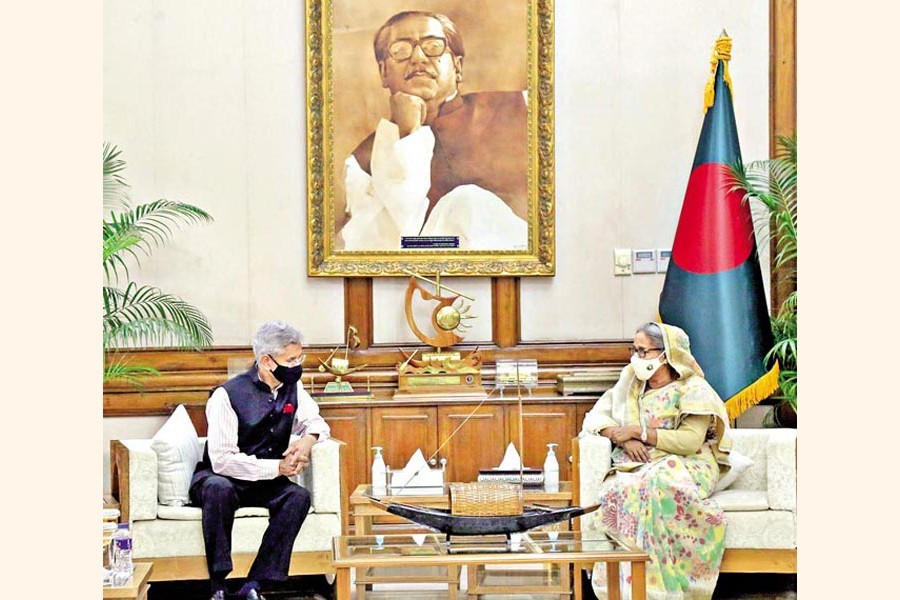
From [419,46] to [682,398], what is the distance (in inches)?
92.4

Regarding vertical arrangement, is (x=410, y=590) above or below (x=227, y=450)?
below

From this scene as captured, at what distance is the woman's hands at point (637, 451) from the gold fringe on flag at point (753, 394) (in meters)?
0.82

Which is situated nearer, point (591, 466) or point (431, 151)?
point (591, 466)

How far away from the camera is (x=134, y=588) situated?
3633 millimetres

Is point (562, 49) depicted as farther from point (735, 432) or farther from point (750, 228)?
point (735, 432)

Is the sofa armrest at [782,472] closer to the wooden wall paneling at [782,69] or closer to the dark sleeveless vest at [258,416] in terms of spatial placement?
the wooden wall paneling at [782,69]

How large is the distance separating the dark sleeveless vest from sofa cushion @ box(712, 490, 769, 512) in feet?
5.95

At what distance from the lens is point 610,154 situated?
634 centimetres

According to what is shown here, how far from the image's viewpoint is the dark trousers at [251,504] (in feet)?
15.7

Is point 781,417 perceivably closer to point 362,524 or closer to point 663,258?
point 663,258

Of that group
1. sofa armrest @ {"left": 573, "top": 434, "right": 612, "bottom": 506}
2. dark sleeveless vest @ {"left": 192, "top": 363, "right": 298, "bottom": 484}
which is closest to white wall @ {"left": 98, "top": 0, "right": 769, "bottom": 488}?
dark sleeveless vest @ {"left": 192, "top": 363, "right": 298, "bottom": 484}

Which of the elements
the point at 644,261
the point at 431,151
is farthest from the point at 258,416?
the point at 644,261

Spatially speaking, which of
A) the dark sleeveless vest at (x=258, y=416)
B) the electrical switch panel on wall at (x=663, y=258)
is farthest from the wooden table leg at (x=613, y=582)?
the electrical switch panel on wall at (x=663, y=258)

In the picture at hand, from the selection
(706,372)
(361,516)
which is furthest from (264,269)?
(706,372)
